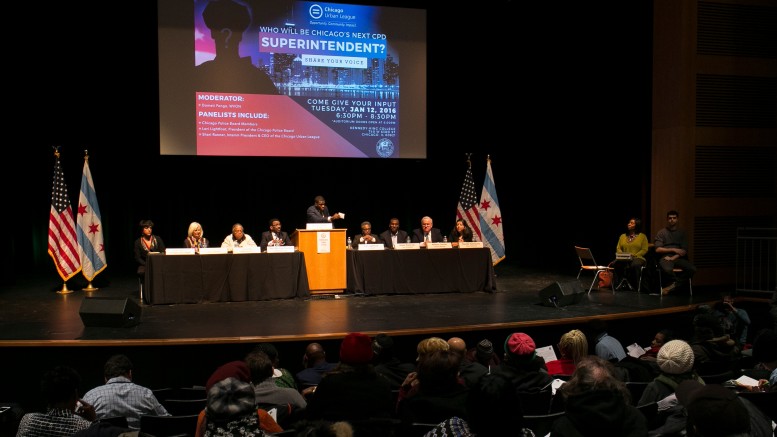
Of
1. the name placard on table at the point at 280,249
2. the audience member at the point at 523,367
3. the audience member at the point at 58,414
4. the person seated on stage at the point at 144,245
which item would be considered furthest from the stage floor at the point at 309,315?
the audience member at the point at 58,414

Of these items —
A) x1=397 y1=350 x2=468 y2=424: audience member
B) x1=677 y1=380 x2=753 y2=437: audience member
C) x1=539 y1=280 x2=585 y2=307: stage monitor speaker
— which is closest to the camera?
x1=677 y1=380 x2=753 y2=437: audience member

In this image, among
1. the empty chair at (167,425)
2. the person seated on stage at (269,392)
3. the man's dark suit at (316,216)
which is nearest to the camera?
the empty chair at (167,425)

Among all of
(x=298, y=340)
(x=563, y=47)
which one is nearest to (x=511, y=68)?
(x=563, y=47)

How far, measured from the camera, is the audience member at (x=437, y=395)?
9.86 ft

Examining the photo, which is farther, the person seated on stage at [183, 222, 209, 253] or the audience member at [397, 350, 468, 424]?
the person seated on stage at [183, 222, 209, 253]

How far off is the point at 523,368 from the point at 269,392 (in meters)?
1.39

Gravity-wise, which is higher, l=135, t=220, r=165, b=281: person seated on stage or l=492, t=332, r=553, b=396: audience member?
l=135, t=220, r=165, b=281: person seated on stage

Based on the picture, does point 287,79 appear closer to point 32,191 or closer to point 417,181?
point 417,181

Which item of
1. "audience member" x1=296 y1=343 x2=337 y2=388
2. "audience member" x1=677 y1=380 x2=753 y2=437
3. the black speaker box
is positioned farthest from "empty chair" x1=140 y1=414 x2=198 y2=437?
the black speaker box

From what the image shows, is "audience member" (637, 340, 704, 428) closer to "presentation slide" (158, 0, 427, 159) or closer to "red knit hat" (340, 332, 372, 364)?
"red knit hat" (340, 332, 372, 364)

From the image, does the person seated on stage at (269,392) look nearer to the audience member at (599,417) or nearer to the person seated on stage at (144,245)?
the audience member at (599,417)

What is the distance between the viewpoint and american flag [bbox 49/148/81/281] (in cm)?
956

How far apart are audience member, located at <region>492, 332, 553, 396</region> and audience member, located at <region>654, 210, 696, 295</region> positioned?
19.6 feet

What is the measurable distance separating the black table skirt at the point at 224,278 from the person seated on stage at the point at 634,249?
175 inches
